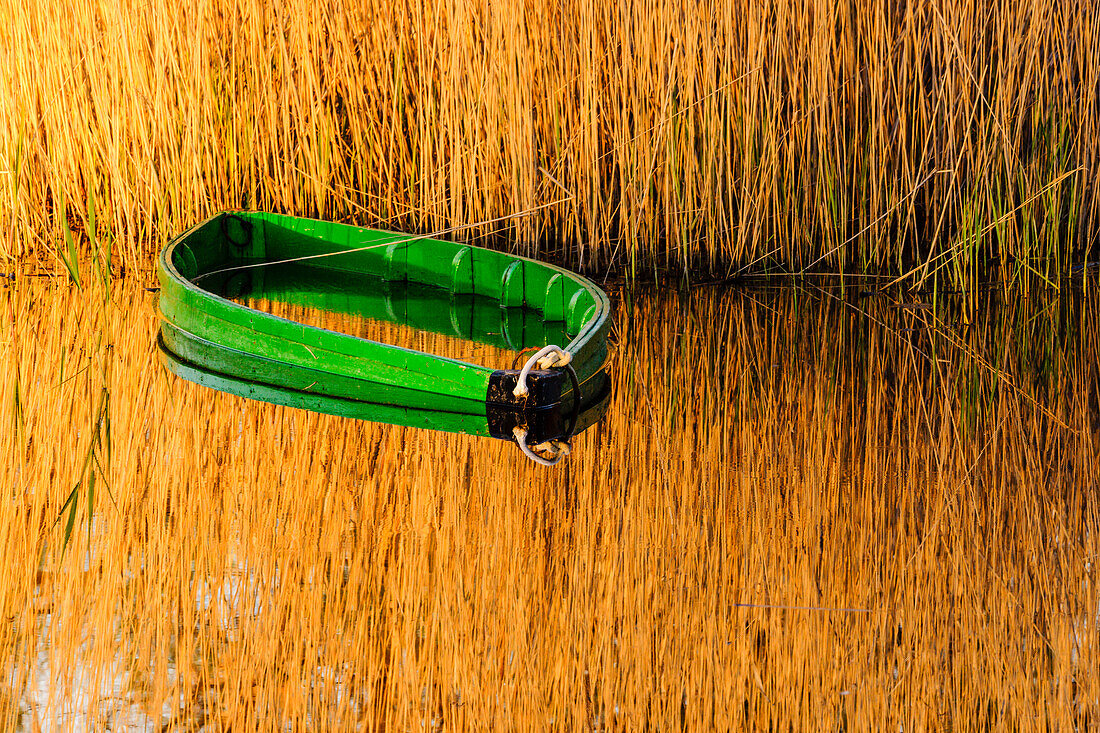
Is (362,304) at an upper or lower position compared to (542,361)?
lower

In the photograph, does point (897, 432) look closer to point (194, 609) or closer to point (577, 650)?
point (577, 650)

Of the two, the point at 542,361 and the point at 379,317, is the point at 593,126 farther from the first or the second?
the point at 542,361

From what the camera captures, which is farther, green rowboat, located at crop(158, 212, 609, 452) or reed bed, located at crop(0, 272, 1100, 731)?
green rowboat, located at crop(158, 212, 609, 452)

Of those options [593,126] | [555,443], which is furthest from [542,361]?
[593,126]

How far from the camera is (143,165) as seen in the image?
3.44 meters


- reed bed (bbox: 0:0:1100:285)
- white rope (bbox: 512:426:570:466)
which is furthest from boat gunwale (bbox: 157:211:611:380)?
reed bed (bbox: 0:0:1100:285)

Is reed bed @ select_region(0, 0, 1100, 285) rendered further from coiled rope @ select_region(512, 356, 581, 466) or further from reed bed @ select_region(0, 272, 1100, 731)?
coiled rope @ select_region(512, 356, 581, 466)

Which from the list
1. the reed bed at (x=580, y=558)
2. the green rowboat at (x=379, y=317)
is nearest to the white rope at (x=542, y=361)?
the green rowboat at (x=379, y=317)

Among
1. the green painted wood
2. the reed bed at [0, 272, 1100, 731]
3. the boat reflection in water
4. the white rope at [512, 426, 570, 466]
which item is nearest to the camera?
the reed bed at [0, 272, 1100, 731]

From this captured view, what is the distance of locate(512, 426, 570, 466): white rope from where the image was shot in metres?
2.05

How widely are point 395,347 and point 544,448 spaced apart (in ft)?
1.30

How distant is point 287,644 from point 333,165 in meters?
2.24

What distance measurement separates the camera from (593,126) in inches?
128

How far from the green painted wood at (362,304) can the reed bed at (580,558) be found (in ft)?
0.48
